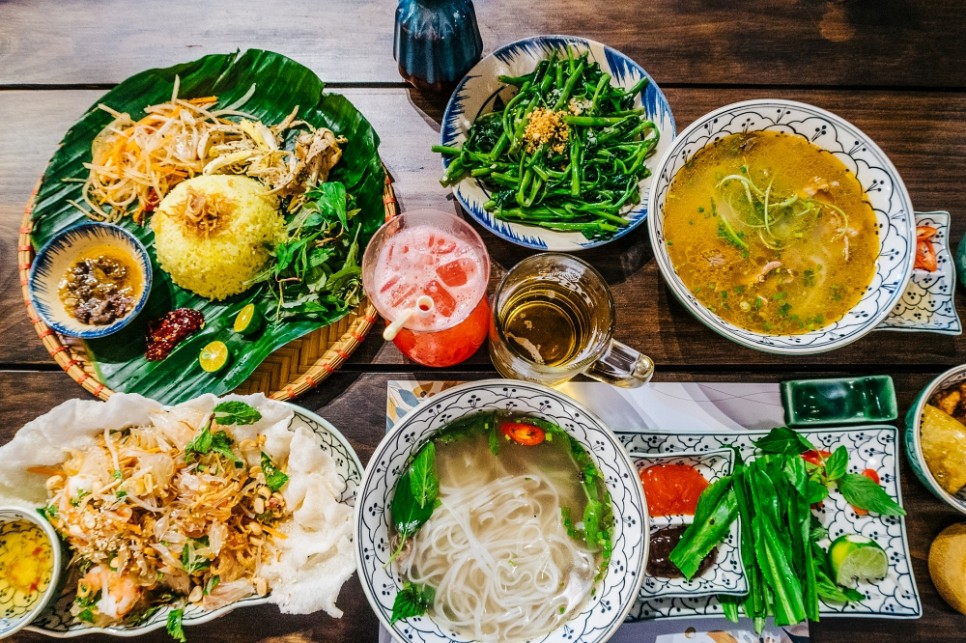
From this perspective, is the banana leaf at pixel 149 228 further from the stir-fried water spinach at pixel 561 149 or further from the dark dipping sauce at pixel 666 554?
the dark dipping sauce at pixel 666 554

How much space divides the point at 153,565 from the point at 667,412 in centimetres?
155

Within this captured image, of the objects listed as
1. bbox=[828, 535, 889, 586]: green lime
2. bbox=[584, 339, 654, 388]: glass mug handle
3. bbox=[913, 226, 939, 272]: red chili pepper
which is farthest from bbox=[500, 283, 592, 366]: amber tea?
bbox=[913, 226, 939, 272]: red chili pepper

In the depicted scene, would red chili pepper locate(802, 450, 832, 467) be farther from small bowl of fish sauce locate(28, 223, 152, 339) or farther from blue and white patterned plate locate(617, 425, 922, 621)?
small bowl of fish sauce locate(28, 223, 152, 339)

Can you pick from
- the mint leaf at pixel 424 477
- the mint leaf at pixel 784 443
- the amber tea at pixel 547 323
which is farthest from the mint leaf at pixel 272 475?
the mint leaf at pixel 784 443

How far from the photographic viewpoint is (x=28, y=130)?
6.62 feet

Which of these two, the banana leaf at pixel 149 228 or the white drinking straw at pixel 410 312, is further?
the banana leaf at pixel 149 228

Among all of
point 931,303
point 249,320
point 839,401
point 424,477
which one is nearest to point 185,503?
point 249,320

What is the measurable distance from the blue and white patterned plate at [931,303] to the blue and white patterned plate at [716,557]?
706 mm

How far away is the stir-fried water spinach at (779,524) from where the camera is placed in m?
1.67

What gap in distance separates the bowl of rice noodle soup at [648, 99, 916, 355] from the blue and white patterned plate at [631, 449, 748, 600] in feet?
1.41

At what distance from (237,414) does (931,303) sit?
2.15 metres

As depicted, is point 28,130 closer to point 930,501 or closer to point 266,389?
point 266,389

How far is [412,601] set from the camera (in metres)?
1.53

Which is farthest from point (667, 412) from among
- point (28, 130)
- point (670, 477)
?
point (28, 130)
